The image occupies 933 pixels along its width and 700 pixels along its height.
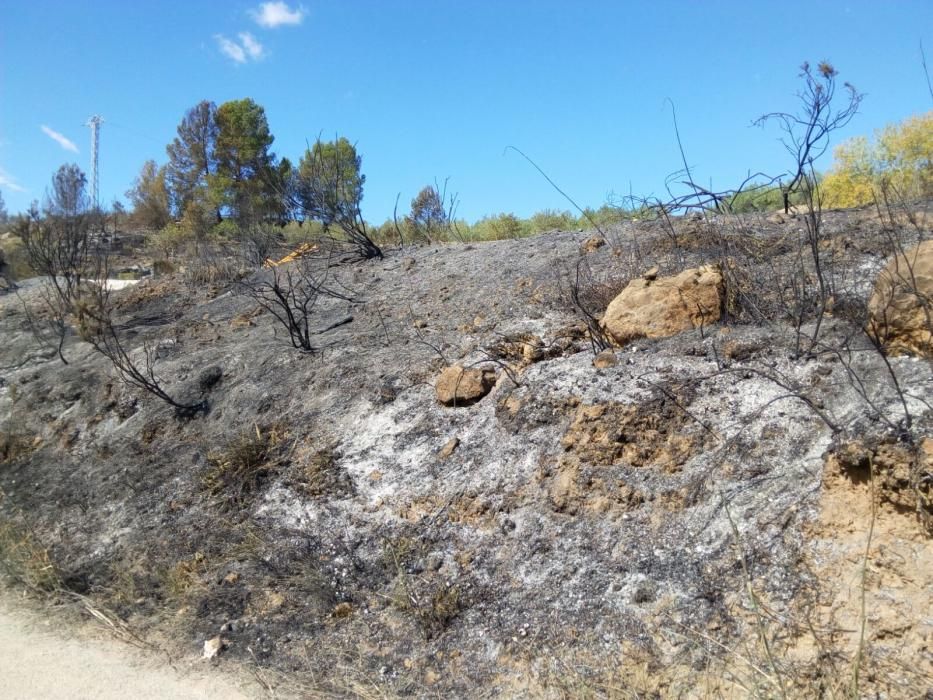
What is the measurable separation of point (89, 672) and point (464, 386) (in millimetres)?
2962

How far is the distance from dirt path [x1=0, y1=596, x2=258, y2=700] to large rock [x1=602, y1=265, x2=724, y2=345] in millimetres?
3405

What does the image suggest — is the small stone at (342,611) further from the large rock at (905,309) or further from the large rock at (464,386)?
the large rock at (905,309)

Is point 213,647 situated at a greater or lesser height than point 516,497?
lesser

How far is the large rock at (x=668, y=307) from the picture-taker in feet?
18.4

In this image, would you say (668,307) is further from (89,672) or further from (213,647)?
(89,672)

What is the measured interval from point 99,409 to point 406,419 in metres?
4.00

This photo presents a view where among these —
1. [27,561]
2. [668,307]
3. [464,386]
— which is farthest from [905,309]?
[27,561]

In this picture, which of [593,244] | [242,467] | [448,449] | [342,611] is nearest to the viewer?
[342,611]

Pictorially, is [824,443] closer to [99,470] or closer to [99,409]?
[99,470]

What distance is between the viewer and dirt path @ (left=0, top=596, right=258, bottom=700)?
4148 millimetres

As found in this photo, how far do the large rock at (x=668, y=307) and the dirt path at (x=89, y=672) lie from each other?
3405mm

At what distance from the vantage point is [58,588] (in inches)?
213

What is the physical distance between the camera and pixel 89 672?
4.41 m

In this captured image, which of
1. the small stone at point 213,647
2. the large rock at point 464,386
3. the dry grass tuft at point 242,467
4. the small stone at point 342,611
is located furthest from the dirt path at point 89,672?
the large rock at point 464,386
